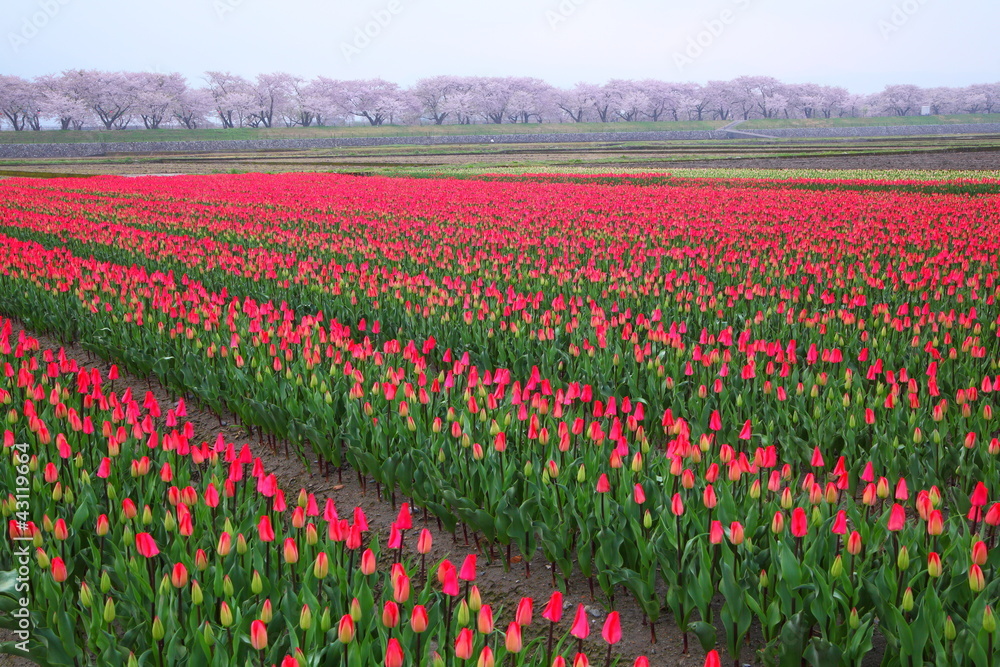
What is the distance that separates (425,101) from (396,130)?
106ft

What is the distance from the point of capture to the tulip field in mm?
2695

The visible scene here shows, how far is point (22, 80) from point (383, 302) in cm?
11570

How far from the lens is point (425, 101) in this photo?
426 feet

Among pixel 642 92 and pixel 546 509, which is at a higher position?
pixel 642 92

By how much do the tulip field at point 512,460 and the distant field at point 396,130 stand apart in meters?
83.7

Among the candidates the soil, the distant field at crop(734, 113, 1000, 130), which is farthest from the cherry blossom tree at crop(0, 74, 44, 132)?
the distant field at crop(734, 113, 1000, 130)

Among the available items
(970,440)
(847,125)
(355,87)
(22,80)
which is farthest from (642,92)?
(970,440)

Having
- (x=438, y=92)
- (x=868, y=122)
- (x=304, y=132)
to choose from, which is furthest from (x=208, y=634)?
(x=438, y=92)

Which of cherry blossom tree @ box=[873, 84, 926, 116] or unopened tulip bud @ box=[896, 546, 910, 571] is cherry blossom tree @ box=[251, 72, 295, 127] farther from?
unopened tulip bud @ box=[896, 546, 910, 571]

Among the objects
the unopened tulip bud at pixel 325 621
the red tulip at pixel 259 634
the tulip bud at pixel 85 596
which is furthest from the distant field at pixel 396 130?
the red tulip at pixel 259 634

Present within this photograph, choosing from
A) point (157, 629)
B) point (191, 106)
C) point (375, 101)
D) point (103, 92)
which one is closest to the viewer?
point (157, 629)

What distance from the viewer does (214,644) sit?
2.55 metres

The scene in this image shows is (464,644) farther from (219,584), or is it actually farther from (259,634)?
(219,584)

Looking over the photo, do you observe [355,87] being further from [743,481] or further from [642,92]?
[743,481]
